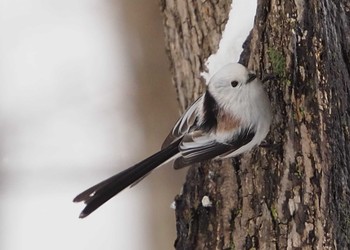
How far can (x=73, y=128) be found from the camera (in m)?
4.02

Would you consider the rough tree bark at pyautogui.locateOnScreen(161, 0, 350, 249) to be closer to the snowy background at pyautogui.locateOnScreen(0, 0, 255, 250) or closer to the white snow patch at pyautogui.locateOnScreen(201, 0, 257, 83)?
the white snow patch at pyautogui.locateOnScreen(201, 0, 257, 83)

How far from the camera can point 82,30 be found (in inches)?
172

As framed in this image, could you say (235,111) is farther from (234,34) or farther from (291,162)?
(234,34)

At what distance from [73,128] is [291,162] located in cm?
223

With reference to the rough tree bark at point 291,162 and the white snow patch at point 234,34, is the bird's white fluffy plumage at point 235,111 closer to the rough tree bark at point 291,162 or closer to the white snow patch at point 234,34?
the rough tree bark at point 291,162

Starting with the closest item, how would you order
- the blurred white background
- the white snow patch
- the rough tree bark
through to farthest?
the rough tree bark → the white snow patch → the blurred white background

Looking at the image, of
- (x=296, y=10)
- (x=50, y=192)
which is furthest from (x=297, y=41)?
(x=50, y=192)

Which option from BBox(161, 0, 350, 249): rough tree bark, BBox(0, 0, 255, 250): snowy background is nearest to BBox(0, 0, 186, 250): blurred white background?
BBox(0, 0, 255, 250): snowy background

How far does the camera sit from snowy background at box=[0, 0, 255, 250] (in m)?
3.35

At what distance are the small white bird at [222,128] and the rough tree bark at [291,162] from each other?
0.25 ft

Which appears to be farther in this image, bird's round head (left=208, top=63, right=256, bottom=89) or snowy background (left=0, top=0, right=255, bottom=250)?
snowy background (left=0, top=0, right=255, bottom=250)

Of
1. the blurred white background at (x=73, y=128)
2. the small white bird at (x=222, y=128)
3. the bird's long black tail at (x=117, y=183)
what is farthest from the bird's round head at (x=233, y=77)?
the blurred white background at (x=73, y=128)

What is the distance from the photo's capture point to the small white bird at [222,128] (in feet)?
6.44

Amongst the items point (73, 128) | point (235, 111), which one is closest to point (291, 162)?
point (235, 111)
